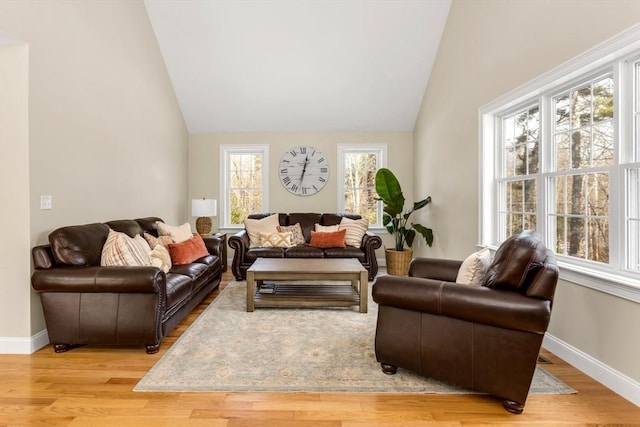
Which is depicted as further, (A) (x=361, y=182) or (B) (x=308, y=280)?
(A) (x=361, y=182)

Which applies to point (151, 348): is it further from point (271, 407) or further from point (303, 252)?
point (303, 252)

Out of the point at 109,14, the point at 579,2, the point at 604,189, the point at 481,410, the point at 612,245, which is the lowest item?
the point at 481,410

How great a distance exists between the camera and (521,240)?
1.94m

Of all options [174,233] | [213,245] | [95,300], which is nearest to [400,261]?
[213,245]

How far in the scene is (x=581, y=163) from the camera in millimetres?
2588

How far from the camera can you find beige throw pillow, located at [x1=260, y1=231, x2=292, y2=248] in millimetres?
5129

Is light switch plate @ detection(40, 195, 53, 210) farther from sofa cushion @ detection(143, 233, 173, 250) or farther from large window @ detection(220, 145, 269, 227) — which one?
large window @ detection(220, 145, 269, 227)

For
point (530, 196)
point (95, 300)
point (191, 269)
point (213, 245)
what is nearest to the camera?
point (95, 300)

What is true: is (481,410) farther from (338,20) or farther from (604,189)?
(338,20)

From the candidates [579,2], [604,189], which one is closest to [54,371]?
[604,189]

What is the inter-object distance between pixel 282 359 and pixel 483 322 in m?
1.41

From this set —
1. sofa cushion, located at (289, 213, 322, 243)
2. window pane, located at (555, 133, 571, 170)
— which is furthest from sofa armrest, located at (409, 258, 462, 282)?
sofa cushion, located at (289, 213, 322, 243)

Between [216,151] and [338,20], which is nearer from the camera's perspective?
[338,20]

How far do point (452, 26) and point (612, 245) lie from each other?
3270 millimetres
